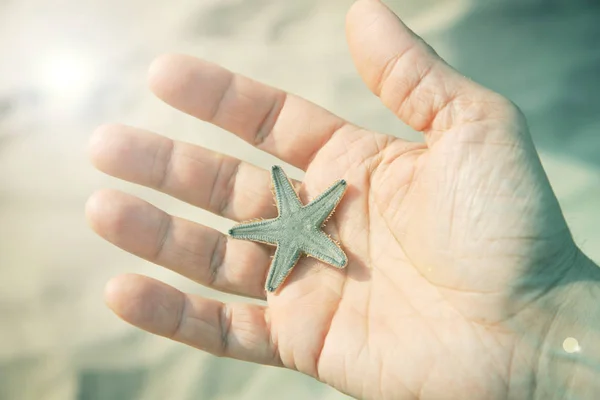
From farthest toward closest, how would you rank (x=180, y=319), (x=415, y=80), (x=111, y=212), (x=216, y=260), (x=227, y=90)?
(x=227, y=90) < (x=216, y=260) < (x=111, y=212) < (x=180, y=319) < (x=415, y=80)

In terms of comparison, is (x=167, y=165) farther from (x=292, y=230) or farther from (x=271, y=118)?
(x=292, y=230)

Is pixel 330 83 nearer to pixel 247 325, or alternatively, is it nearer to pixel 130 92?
pixel 130 92

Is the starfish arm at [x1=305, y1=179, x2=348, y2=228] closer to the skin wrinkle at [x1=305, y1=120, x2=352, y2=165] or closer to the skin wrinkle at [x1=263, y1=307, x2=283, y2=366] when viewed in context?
the skin wrinkle at [x1=305, y1=120, x2=352, y2=165]

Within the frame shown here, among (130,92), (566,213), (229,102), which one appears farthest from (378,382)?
(130,92)

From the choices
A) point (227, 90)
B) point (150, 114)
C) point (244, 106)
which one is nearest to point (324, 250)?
point (244, 106)

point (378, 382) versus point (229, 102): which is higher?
point (229, 102)

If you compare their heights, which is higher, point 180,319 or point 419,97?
point 419,97

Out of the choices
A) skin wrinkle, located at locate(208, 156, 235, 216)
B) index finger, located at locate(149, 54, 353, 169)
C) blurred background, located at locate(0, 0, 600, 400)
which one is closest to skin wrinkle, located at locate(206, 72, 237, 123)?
index finger, located at locate(149, 54, 353, 169)
